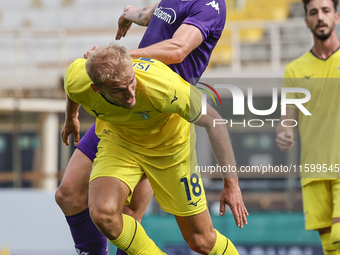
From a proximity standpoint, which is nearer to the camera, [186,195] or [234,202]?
[234,202]

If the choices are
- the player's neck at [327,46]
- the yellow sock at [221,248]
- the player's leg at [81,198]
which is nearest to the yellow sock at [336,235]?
the yellow sock at [221,248]

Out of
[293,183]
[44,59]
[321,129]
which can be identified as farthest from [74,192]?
[44,59]

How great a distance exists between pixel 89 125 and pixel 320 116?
6.94 m

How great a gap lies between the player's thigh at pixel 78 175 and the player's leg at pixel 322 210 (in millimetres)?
1909

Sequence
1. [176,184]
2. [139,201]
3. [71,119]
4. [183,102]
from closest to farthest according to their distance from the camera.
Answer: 1. [183,102]
2. [176,184]
3. [71,119]
4. [139,201]

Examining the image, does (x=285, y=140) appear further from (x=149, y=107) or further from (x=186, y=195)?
(x=149, y=107)

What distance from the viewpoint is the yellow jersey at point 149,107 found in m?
2.76

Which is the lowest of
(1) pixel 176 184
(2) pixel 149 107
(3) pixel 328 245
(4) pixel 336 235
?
(3) pixel 328 245

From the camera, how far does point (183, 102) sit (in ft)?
9.18

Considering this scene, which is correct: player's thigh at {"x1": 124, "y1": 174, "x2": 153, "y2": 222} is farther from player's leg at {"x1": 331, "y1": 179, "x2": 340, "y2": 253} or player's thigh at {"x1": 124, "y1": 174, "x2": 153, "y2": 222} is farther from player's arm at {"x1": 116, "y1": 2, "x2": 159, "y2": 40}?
player's leg at {"x1": 331, "y1": 179, "x2": 340, "y2": 253}

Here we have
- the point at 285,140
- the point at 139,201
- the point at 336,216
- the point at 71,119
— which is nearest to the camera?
the point at 71,119

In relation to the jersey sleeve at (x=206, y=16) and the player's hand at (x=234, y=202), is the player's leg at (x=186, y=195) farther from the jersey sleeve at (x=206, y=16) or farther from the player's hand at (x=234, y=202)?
the jersey sleeve at (x=206, y=16)

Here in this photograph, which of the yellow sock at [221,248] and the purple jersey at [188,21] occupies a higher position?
the purple jersey at [188,21]

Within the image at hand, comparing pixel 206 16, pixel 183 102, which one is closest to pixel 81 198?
pixel 183 102
